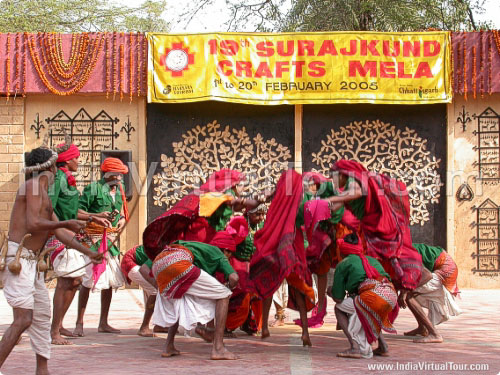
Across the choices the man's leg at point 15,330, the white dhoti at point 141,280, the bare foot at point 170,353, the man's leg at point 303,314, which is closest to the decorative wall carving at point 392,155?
the white dhoti at point 141,280

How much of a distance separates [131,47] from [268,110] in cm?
249

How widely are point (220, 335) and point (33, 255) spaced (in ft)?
5.76

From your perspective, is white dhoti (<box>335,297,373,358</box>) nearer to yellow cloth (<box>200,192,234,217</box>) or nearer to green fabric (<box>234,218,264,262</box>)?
yellow cloth (<box>200,192,234,217</box>)

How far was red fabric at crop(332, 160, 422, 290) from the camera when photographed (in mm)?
6652

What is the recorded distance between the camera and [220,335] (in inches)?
248

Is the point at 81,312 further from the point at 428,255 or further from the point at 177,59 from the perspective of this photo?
the point at 177,59

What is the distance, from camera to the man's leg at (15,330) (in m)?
5.23

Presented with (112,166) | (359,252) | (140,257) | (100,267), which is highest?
(112,166)

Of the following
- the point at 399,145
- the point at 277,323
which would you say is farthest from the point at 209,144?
the point at 277,323

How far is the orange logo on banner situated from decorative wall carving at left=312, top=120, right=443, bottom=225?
103 inches

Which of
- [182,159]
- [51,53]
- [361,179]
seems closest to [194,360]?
[361,179]

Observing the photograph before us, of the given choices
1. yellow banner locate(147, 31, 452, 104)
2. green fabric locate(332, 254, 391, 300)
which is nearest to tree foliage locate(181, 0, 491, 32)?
yellow banner locate(147, 31, 452, 104)

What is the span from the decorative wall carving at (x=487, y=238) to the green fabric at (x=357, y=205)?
6.18 m

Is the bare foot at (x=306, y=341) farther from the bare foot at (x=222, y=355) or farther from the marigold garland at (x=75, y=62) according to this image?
the marigold garland at (x=75, y=62)
